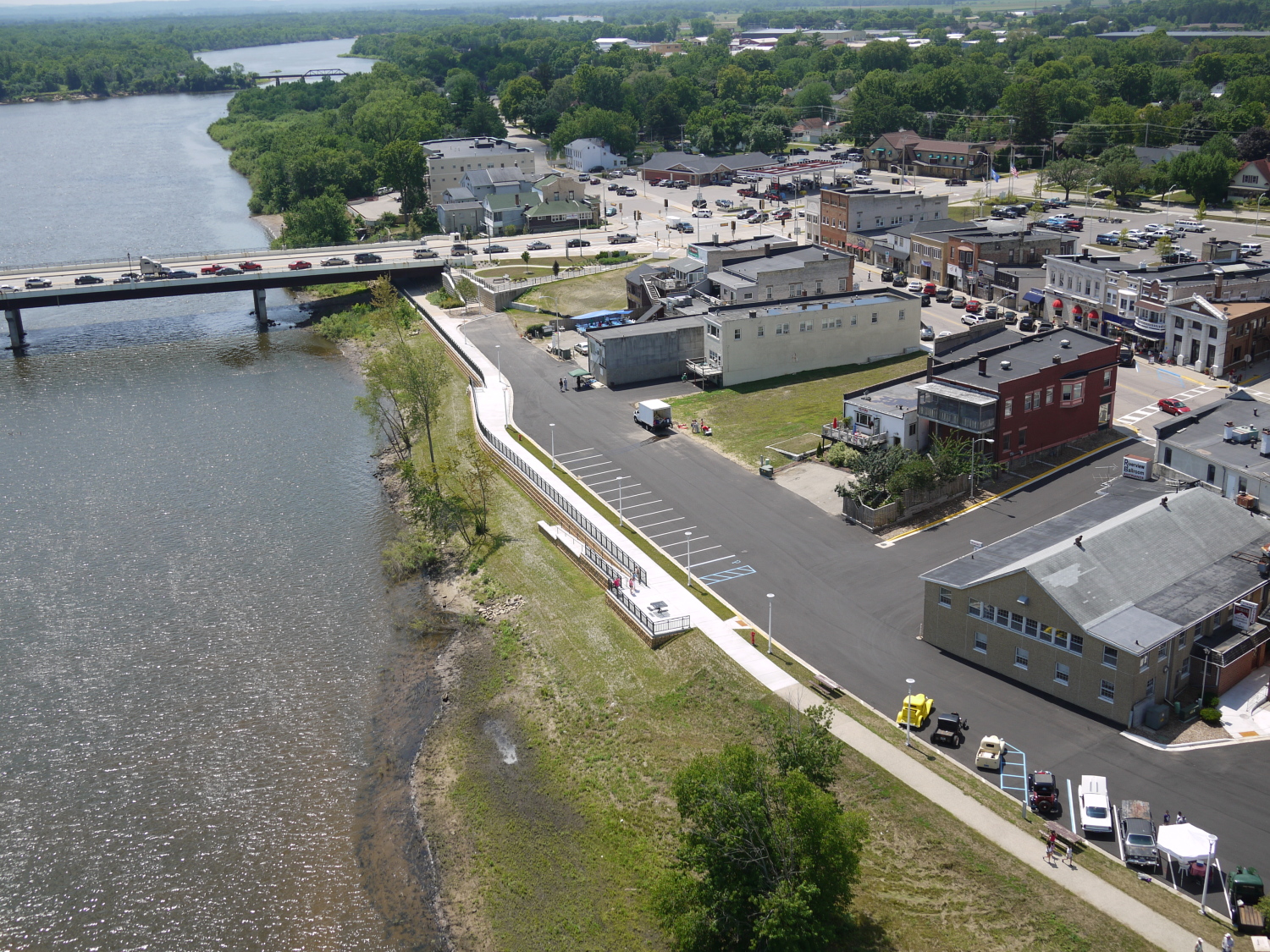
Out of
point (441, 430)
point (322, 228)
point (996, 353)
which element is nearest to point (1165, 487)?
point (996, 353)

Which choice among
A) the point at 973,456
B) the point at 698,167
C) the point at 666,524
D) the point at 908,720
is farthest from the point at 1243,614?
the point at 698,167

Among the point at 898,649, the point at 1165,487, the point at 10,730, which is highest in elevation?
the point at 1165,487

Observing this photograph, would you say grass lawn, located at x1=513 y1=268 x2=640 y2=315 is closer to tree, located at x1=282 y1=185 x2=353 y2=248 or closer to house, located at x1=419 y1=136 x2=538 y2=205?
tree, located at x1=282 y1=185 x2=353 y2=248

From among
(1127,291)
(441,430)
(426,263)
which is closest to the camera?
(441,430)

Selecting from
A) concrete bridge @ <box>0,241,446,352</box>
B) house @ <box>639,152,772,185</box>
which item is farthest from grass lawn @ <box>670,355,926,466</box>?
house @ <box>639,152,772,185</box>

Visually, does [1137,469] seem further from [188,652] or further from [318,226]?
[318,226]

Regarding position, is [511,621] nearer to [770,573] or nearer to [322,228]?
[770,573]
